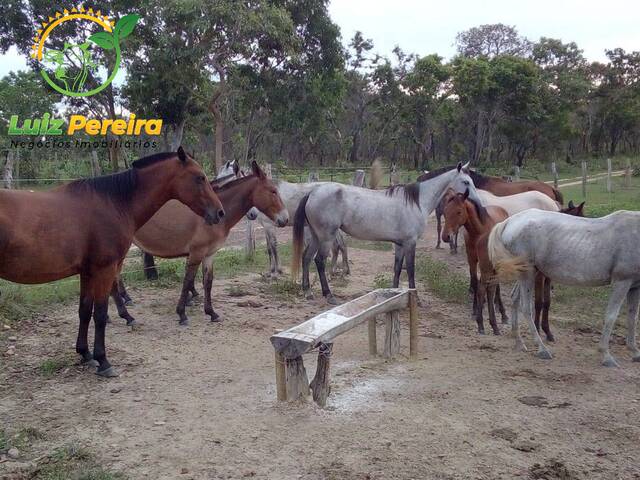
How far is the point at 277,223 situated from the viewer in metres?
7.21

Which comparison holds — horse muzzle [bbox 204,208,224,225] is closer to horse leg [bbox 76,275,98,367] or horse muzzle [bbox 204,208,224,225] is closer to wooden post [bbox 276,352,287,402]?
horse leg [bbox 76,275,98,367]

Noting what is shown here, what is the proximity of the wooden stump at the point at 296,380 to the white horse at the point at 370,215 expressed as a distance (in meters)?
3.81

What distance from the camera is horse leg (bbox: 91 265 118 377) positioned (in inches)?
188

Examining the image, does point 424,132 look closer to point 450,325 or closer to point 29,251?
point 450,325

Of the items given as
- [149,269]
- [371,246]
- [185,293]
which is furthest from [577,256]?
[371,246]

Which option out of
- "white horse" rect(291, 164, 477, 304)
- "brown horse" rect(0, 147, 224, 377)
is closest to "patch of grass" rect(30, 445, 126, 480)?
"brown horse" rect(0, 147, 224, 377)

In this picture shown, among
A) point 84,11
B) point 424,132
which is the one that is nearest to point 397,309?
point 84,11

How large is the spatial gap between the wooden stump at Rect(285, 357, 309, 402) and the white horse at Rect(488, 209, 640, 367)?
8.78 ft

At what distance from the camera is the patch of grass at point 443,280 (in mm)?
8047

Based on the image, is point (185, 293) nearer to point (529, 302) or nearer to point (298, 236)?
point (298, 236)

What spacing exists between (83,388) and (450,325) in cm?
447

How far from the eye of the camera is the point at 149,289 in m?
8.27

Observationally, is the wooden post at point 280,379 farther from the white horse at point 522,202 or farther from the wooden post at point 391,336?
the white horse at point 522,202

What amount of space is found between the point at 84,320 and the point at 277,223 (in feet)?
9.74
